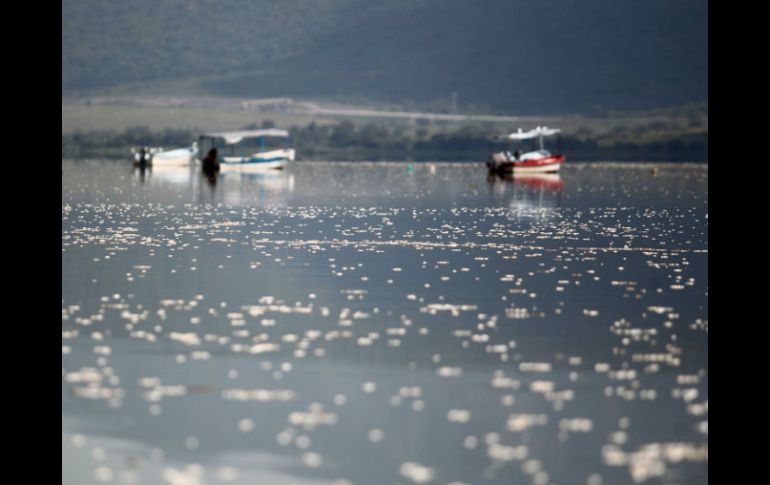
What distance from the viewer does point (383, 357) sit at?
77.6 ft

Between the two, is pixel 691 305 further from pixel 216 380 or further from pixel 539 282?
pixel 216 380

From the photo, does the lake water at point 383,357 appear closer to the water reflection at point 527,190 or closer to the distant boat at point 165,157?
the water reflection at point 527,190

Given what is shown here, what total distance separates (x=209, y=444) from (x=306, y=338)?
7039 millimetres

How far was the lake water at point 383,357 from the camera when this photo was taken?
1792cm

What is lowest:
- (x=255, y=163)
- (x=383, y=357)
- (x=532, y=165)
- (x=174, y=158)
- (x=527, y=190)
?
(x=383, y=357)

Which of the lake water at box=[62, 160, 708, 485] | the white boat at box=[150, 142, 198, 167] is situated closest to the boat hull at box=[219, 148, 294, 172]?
the white boat at box=[150, 142, 198, 167]

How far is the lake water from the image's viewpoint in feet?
58.8

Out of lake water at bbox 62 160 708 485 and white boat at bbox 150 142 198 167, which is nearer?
lake water at bbox 62 160 708 485

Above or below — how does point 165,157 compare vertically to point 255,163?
above

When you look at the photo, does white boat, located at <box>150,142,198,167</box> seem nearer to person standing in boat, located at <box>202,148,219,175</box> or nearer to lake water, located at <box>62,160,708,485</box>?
person standing in boat, located at <box>202,148,219,175</box>

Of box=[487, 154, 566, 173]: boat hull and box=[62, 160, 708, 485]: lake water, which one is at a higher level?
box=[487, 154, 566, 173]: boat hull

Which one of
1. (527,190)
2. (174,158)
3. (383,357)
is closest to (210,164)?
(174,158)

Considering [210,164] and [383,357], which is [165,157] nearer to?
[210,164]
